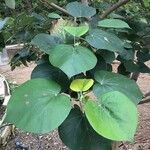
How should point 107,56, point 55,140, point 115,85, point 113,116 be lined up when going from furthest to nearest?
point 55,140
point 107,56
point 115,85
point 113,116

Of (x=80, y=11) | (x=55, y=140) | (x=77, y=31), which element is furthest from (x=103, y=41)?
(x=55, y=140)

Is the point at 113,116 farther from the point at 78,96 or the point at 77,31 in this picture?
the point at 77,31

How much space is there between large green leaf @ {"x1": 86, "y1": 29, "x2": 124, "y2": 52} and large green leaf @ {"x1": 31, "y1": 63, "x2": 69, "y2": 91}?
0.09m

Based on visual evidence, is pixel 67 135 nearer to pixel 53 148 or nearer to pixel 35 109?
pixel 35 109

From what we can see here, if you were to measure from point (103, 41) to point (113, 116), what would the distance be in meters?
0.22

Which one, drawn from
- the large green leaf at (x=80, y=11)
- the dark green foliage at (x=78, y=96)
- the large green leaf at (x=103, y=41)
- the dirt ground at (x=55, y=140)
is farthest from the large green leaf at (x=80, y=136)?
the dirt ground at (x=55, y=140)

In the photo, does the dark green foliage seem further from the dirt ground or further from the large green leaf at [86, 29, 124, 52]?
the dirt ground

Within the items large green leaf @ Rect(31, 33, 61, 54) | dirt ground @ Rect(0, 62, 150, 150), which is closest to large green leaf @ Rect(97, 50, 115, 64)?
large green leaf @ Rect(31, 33, 61, 54)

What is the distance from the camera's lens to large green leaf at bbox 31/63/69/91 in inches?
31.1

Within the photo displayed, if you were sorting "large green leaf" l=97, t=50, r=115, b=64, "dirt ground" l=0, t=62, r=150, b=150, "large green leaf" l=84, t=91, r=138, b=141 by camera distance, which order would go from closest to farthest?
"large green leaf" l=84, t=91, r=138, b=141
"large green leaf" l=97, t=50, r=115, b=64
"dirt ground" l=0, t=62, r=150, b=150

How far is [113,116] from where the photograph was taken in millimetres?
661

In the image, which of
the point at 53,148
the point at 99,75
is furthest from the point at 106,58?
the point at 53,148

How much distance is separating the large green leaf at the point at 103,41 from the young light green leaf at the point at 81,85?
9 centimetres

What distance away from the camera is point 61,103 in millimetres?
684
